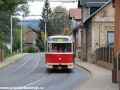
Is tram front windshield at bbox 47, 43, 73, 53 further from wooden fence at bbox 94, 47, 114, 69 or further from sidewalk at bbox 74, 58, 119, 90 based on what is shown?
sidewalk at bbox 74, 58, 119, 90

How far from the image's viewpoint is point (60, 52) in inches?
1180

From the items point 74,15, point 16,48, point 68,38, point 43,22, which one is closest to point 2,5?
point 68,38

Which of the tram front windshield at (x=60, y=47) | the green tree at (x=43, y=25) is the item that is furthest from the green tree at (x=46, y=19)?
the tram front windshield at (x=60, y=47)

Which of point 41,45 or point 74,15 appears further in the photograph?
point 41,45

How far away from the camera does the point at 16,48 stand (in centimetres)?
11288

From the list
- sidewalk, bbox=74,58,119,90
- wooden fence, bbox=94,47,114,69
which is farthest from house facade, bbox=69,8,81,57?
sidewalk, bbox=74,58,119,90

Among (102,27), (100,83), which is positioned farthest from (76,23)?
(100,83)

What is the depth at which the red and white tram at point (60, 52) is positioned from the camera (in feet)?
97.9

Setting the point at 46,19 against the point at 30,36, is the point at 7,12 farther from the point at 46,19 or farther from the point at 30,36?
the point at 30,36

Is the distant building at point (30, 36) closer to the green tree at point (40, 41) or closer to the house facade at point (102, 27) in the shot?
the green tree at point (40, 41)

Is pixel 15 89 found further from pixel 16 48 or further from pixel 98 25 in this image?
pixel 16 48

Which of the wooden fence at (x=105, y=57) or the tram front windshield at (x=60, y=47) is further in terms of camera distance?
the wooden fence at (x=105, y=57)

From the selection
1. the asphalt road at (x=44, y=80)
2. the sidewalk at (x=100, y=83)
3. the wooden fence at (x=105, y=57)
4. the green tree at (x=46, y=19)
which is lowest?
the asphalt road at (x=44, y=80)

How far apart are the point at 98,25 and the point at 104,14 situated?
1.47 metres
